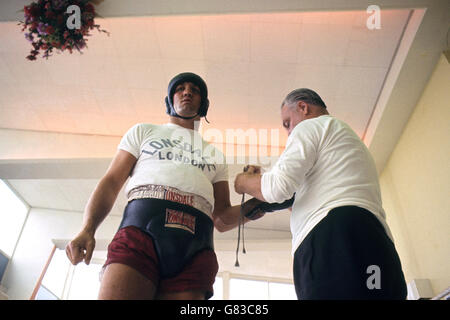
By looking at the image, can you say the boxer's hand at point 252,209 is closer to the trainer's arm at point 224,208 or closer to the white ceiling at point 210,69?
the trainer's arm at point 224,208

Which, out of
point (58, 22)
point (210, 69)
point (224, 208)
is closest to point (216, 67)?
point (210, 69)

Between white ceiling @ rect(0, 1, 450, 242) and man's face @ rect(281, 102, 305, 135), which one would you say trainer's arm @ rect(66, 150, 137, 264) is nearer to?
man's face @ rect(281, 102, 305, 135)

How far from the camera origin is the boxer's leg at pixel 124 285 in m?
0.85

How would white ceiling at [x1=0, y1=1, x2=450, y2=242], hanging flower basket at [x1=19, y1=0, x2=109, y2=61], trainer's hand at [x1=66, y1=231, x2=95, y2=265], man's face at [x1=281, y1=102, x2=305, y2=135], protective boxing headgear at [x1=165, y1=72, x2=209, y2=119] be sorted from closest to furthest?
trainer's hand at [x1=66, y1=231, x2=95, y2=265] → man's face at [x1=281, y1=102, x2=305, y2=135] → protective boxing headgear at [x1=165, y1=72, x2=209, y2=119] → hanging flower basket at [x1=19, y1=0, x2=109, y2=61] → white ceiling at [x1=0, y1=1, x2=450, y2=242]

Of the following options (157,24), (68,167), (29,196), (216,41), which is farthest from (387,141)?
(29,196)

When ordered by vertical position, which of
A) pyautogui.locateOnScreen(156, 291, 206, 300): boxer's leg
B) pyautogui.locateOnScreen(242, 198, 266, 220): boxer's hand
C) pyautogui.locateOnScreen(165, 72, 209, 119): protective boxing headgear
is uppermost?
pyautogui.locateOnScreen(165, 72, 209, 119): protective boxing headgear

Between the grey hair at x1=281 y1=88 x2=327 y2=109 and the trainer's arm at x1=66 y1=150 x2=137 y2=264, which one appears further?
the grey hair at x1=281 y1=88 x2=327 y2=109

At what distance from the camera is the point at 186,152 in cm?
126

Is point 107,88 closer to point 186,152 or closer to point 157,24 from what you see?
point 157,24

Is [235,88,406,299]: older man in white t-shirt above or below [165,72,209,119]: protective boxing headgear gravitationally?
below

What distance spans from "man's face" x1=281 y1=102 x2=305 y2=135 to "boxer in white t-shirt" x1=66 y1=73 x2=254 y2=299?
33cm

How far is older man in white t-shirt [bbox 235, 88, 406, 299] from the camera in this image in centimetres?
85

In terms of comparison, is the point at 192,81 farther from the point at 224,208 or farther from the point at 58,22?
the point at 58,22

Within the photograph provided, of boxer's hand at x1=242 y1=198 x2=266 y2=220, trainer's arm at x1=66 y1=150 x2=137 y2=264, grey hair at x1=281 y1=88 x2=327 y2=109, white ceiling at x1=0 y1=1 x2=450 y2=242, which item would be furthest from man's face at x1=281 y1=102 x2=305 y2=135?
white ceiling at x1=0 y1=1 x2=450 y2=242
